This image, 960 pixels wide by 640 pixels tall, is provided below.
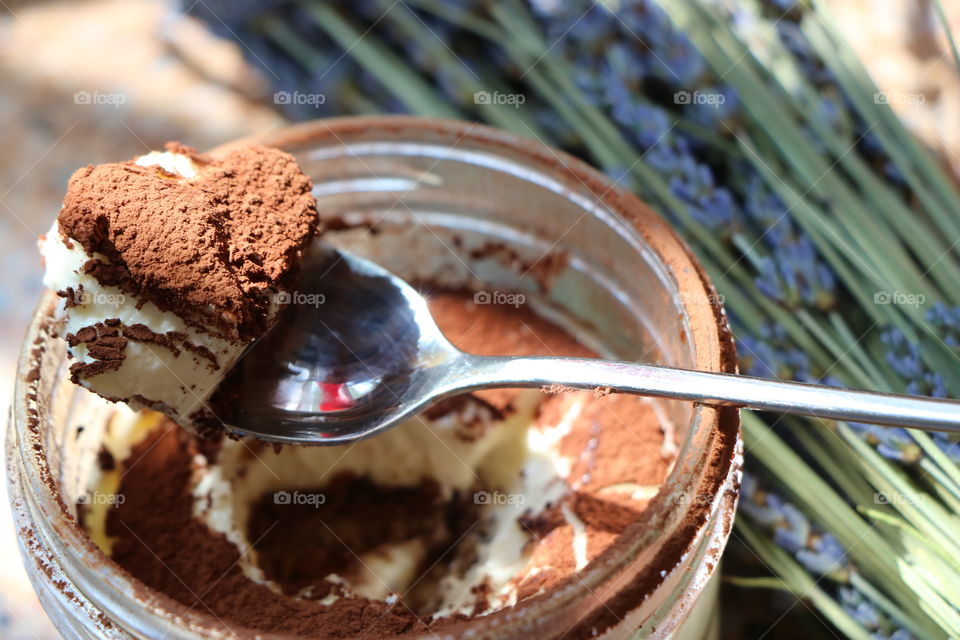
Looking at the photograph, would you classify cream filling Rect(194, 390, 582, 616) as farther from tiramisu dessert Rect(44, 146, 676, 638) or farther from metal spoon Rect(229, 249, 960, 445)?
metal spoon Rect(229, 249, 960, 445)

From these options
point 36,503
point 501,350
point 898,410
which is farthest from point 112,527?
point 898,410

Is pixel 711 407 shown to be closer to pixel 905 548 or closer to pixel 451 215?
pixel 905 548

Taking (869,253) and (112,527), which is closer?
(112,527)
